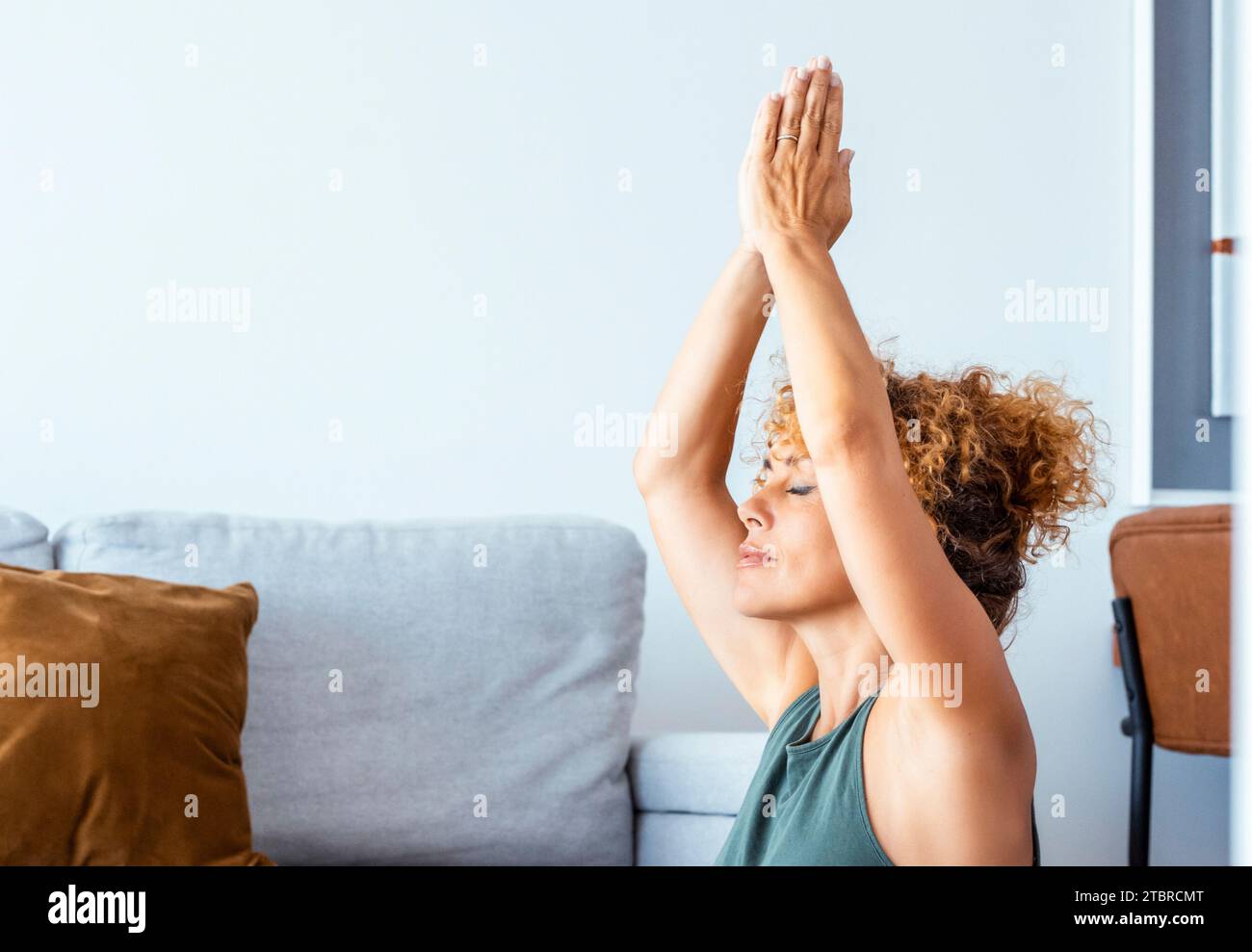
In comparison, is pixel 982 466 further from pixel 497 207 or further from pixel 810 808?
pixel 497 207

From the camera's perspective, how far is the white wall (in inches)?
67.5

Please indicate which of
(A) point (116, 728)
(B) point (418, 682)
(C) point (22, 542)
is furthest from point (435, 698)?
(C) point (22, 542)

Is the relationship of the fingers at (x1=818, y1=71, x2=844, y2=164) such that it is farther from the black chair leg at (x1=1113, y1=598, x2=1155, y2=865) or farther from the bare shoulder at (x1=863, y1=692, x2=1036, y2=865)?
the black chair leg at (x1=1113, y1=598, x2=1155, y2=865)

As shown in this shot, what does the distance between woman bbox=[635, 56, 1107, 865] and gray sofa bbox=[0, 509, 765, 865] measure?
47cm

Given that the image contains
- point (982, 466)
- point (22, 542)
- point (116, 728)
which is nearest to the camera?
point (982, 466)

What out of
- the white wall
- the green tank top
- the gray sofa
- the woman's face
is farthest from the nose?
the white wall

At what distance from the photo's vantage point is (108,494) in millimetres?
1674

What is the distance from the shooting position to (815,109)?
71cm

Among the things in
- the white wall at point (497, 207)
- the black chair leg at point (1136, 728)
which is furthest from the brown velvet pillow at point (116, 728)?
the black chair leg at point (1136, 728)

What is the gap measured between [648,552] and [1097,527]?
2.25 feet

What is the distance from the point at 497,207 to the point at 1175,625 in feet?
3.55

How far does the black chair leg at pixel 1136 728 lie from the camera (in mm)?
1583
